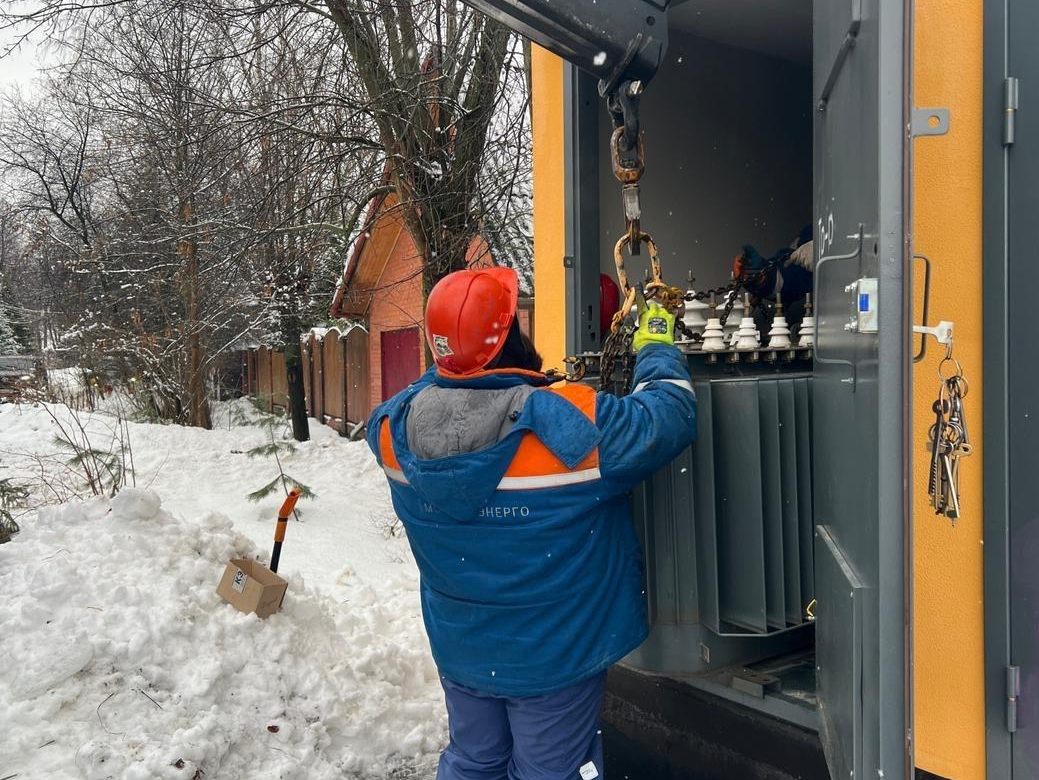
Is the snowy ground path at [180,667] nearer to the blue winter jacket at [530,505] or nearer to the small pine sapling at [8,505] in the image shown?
the small pine sapling at [8,505]

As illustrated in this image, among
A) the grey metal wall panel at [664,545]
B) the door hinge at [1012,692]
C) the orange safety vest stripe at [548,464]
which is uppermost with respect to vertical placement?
the orange safety vest stripe at [548,464]

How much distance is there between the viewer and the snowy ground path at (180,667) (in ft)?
11.7

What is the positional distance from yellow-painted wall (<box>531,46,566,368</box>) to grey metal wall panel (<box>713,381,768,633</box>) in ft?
4.46

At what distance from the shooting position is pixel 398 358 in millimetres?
14586

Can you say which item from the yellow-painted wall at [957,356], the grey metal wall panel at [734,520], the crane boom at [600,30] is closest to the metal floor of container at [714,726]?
the grey metal wall panel at [734,520]

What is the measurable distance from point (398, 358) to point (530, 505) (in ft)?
40.9

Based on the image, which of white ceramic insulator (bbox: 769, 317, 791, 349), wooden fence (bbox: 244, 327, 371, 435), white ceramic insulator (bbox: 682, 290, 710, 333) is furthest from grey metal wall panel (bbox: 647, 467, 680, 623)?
wooden fence (bbox: 244, 327, 371, 435)

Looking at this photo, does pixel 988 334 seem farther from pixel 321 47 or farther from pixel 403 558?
pixel 321 47

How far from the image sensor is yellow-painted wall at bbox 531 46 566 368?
372 centimetres

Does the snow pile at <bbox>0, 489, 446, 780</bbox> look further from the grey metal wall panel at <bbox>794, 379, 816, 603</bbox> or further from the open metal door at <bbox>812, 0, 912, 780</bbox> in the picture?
the open metal door at <bbox>812, 0, 912, 780</bbox>

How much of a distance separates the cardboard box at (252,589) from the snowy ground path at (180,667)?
0.22 feet

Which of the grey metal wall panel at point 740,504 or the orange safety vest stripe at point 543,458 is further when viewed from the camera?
the grey metal wall panel at point 740,504

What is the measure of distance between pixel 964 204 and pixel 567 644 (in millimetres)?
1673

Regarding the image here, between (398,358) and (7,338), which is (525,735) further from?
(7,338)
